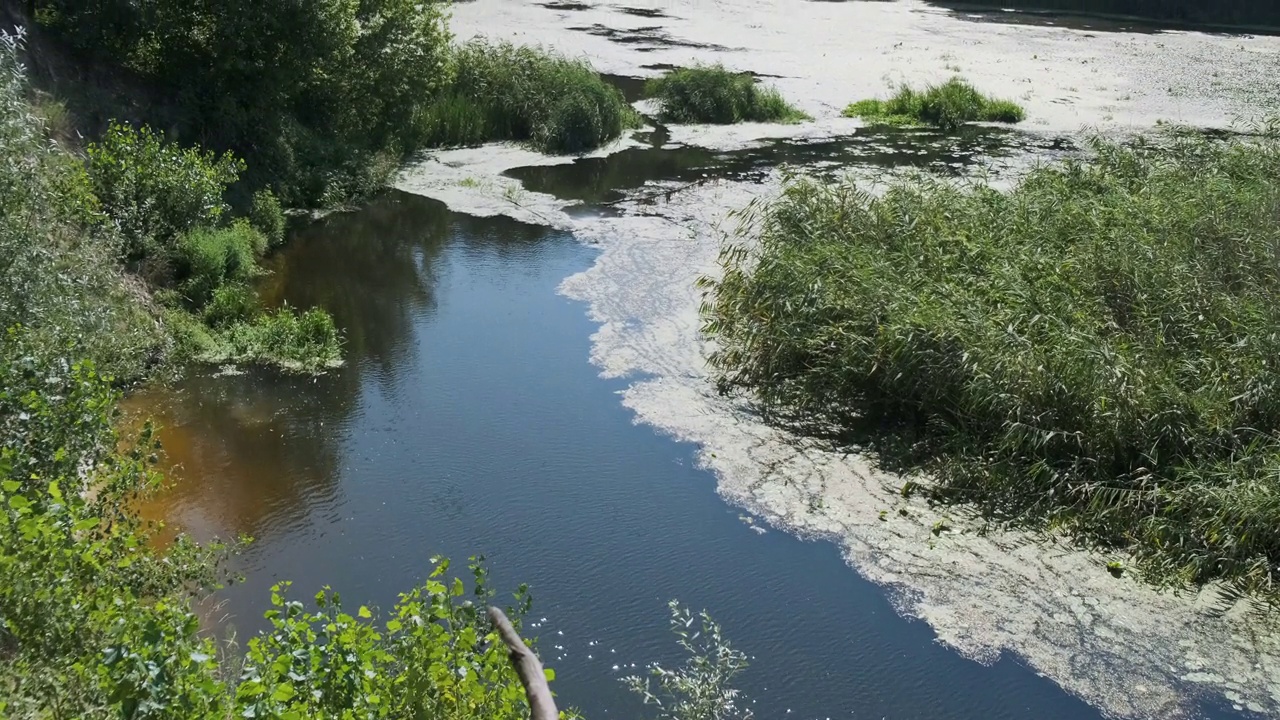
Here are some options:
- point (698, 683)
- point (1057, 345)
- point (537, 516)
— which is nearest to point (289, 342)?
point (537, 516)

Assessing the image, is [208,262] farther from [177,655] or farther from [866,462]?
[177,655]

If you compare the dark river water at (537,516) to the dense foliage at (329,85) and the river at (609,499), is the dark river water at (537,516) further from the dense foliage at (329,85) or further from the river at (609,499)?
the dense foliage at (329,85)

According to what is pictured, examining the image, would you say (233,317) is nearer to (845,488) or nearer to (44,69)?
(44,69)

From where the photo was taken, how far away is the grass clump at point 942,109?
23.2 m

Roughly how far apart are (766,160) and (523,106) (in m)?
4.61

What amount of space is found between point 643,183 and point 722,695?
13.4 metres

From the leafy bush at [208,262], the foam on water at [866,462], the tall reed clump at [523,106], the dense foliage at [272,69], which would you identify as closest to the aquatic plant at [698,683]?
the foam on water at [866,462]

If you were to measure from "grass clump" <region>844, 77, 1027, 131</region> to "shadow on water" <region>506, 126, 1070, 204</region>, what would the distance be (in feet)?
3.16

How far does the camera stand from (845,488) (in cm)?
945

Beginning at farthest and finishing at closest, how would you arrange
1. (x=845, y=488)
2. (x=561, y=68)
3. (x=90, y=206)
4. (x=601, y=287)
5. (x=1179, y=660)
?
(x=561, y=68), (x=601, y=287), (x=90, y=206), (x=845, y=488), (x=1179, y=660)

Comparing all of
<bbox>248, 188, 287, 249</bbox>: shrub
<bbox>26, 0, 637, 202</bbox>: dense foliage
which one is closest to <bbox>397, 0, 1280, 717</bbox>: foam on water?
<bbox>26, 0, 637, 202</bbox>: dense foliage

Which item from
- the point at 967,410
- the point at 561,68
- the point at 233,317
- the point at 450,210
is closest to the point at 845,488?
the point at 967,410

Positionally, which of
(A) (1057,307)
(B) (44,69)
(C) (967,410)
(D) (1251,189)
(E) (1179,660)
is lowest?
(E) (1179,660)

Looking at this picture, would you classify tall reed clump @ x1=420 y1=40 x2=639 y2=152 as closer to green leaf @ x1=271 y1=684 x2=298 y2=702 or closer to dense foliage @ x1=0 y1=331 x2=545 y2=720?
dense foliage @ x1=0 y1=331 x2=545 y2=720
